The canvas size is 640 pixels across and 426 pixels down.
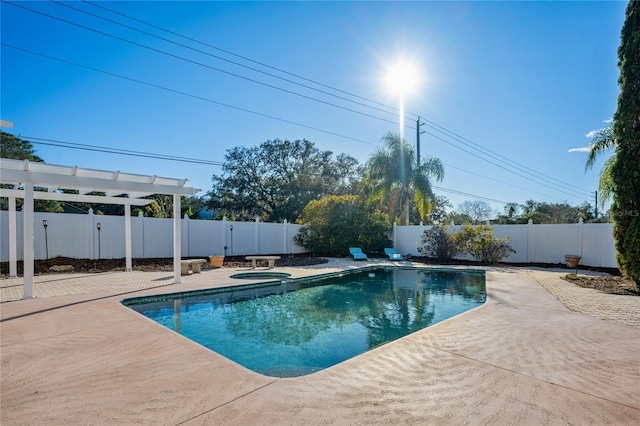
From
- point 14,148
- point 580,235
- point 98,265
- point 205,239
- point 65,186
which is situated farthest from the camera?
point 14,148

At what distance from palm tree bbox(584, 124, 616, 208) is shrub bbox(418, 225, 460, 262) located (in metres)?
5.36

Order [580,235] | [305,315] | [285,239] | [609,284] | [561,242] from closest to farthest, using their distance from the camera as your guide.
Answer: [305,315], [609,284], [580,235], [561,242], [285,239]

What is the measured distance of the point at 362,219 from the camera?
56.1 ft

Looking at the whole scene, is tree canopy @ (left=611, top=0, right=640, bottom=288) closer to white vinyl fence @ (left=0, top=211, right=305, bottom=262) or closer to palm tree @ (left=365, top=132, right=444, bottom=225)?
palm tree @ (left=365, top=132, right=444, bottom=225)

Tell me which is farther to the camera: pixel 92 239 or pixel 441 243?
pixel 441 243

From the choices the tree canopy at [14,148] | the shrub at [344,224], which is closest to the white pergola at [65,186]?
the shrub at [344,224]

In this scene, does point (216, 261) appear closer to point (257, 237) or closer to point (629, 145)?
point (257, 237)

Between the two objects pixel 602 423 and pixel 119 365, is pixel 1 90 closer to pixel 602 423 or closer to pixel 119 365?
pixel 119 365

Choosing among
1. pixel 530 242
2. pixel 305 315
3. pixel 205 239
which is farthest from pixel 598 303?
pixel 205 239

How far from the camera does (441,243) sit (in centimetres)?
1486

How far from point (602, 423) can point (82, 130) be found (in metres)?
17.2

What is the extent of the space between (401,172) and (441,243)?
16.2 ft

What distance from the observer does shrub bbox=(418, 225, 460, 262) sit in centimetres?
1472

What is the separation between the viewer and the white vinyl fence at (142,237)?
37.4 ft
